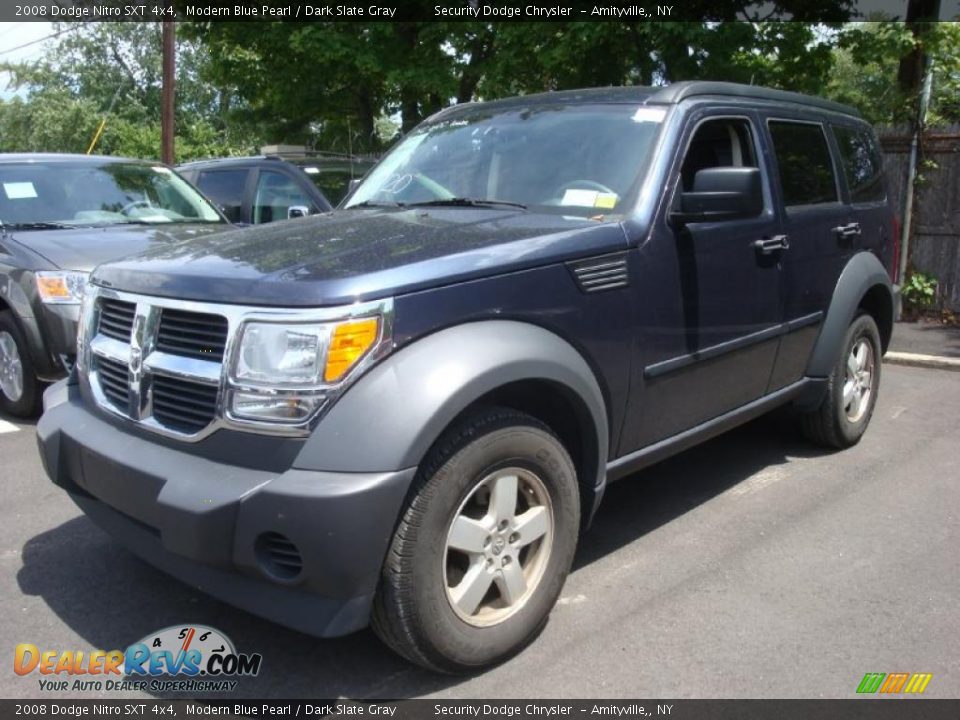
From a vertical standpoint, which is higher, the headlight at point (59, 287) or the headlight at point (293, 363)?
the headlight at point (293, 363)

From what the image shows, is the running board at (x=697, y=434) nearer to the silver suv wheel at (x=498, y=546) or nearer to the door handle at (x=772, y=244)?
the silver suv wheel at (x=498, y=546)

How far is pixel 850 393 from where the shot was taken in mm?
5168

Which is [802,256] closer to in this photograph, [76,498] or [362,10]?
[76,498]

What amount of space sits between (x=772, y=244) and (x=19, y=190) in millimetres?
5355

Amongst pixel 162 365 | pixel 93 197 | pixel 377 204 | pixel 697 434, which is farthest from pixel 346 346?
pixel 93 197

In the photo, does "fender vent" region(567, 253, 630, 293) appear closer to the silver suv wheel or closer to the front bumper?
the silver suv wheel

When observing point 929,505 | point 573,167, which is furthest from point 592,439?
point 929,505

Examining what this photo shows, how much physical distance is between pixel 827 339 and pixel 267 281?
328cm

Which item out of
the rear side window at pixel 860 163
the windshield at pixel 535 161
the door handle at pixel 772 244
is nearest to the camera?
the windshield at pixel 535 161

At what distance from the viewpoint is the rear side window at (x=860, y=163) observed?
5.05 m

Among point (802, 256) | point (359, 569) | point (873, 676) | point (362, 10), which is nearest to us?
point (359, 569)

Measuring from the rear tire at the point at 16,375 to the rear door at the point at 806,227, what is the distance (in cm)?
464

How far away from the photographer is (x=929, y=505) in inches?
173

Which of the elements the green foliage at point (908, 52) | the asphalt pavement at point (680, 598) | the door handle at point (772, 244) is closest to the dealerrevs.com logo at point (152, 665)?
the asphalt pavement at point (680, 598)
